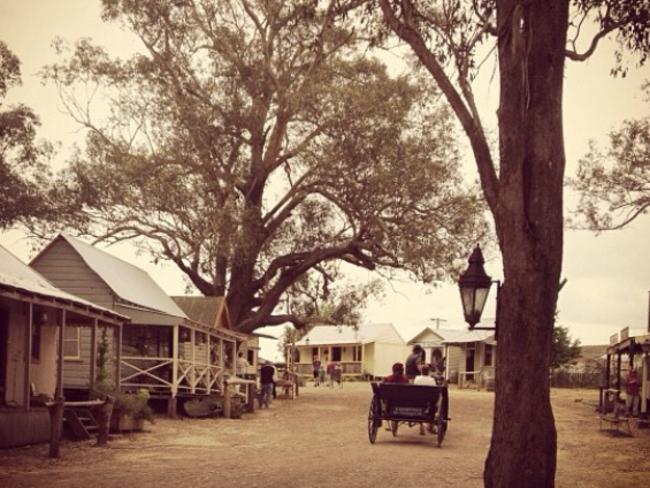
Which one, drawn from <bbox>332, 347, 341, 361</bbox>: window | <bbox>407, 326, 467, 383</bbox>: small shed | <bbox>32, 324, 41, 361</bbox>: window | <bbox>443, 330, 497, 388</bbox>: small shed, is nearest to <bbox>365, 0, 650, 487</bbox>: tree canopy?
<bbox>32, 324, 41, 361</bbox>: window

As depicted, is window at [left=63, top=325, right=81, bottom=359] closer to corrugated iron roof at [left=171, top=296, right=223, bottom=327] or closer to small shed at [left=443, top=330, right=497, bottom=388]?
corrugated iron roof at [left=171, top=296, right=223, bottom=327]

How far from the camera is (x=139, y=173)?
29703 mm

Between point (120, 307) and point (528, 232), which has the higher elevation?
point (528, 232)

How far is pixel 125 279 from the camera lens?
85.8 feet

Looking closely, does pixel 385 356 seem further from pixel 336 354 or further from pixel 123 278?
pixel 123 278

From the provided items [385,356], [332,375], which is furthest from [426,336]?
[332,375]

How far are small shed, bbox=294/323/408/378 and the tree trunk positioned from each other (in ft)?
178

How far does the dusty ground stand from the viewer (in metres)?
11.3

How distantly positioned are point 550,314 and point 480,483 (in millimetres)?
4080

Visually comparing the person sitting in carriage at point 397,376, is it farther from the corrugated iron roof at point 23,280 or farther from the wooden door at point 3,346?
the wooden door at point 3,346

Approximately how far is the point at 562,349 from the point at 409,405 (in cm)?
4070

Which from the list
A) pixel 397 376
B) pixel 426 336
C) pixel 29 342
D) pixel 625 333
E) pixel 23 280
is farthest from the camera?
pixel 426 336

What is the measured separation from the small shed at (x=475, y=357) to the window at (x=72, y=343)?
92.0ft

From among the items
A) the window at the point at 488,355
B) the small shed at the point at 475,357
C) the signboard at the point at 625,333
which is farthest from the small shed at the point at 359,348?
the signboard at the point at 625,333
